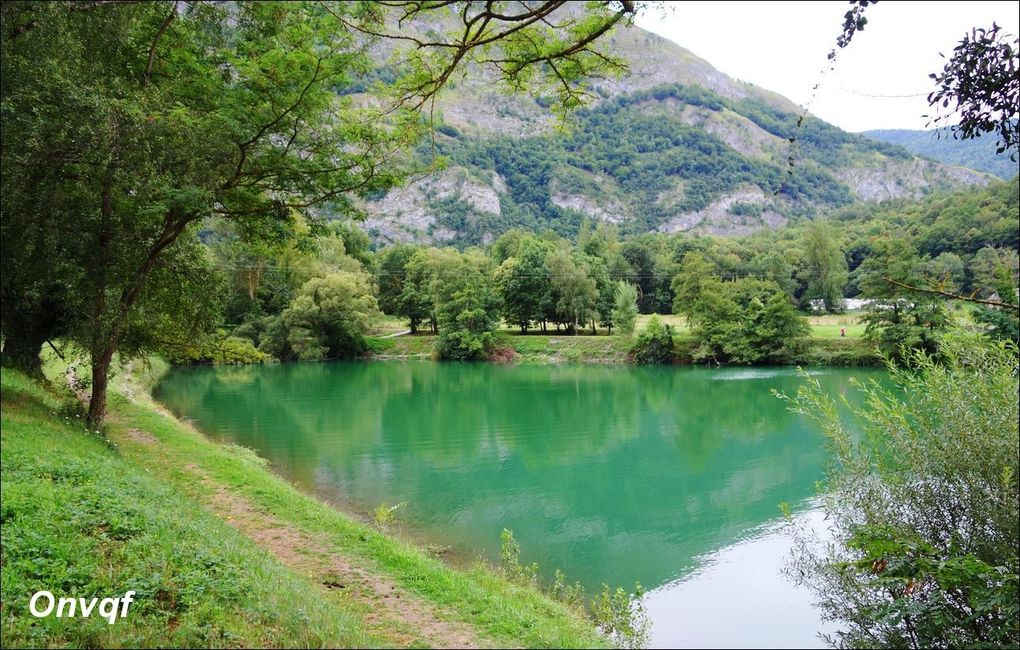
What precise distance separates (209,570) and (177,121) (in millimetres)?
6771

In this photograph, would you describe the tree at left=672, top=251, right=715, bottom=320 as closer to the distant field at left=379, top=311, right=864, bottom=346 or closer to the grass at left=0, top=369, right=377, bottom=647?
the distant field at left=379, top=311, right=864, bottom=346

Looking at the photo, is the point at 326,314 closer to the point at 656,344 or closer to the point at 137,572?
the point at 656,344

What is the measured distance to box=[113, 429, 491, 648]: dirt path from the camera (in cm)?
609

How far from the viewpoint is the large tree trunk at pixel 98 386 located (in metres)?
11.8

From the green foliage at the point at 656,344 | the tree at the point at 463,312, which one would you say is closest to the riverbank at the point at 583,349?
the green foliage at the point at 656,344

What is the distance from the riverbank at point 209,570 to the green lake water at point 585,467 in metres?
2.87

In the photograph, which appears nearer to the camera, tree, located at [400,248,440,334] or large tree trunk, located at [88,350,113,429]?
large tree trunk, located at [88,350,113,429]

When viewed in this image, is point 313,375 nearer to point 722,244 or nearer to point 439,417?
point 439,417

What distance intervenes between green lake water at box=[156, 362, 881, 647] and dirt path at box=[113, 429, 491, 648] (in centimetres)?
338

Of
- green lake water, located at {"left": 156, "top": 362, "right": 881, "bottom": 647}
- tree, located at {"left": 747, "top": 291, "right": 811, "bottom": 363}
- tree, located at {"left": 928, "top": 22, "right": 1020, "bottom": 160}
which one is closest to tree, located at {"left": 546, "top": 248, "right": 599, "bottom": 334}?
tree, located at {"left": 747, "top": 291, "right": 811, "bottom": 363}

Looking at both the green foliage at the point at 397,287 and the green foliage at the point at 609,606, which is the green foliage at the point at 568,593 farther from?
the green foliage at the point at 397,287

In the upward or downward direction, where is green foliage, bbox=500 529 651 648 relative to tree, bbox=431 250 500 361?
downward

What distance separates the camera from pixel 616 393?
3500 cm

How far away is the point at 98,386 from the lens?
12094mm
